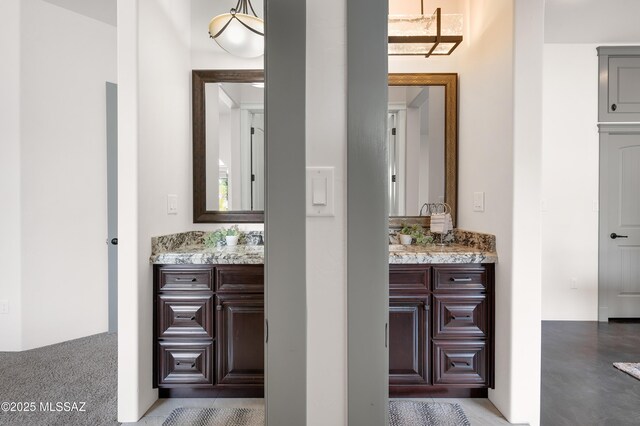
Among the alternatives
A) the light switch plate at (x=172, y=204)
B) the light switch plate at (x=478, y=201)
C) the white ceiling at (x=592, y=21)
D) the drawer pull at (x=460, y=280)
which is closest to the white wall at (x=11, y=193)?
the light switch plate at (x=172, y=204)

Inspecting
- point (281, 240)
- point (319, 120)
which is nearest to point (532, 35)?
point (319, 120)

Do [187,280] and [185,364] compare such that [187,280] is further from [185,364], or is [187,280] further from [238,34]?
[238,34]

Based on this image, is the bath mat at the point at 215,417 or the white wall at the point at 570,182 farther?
the white wall at the point at 570,182

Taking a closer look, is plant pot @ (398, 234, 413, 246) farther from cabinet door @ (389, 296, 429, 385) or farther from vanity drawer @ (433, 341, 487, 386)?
vanity drawer @ (433, 341, 487, 386)

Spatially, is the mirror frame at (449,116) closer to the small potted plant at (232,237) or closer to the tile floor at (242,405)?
the tile floor at (242,405)

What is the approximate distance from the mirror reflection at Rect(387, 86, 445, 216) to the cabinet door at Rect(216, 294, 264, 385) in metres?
1.35

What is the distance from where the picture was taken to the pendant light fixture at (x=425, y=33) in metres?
2.28

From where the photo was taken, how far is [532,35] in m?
1.86

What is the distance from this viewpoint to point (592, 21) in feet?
10.4

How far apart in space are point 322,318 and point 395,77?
229 cm

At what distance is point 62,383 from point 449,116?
344cm

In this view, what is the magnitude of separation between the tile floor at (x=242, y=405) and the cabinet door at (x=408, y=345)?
8.7 inches

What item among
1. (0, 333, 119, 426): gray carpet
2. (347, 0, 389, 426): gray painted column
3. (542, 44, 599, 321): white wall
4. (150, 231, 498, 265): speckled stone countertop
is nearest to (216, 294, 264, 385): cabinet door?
(150, 231, 498, 265): speckled stone countertop

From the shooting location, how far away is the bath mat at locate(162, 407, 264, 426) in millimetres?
1868
